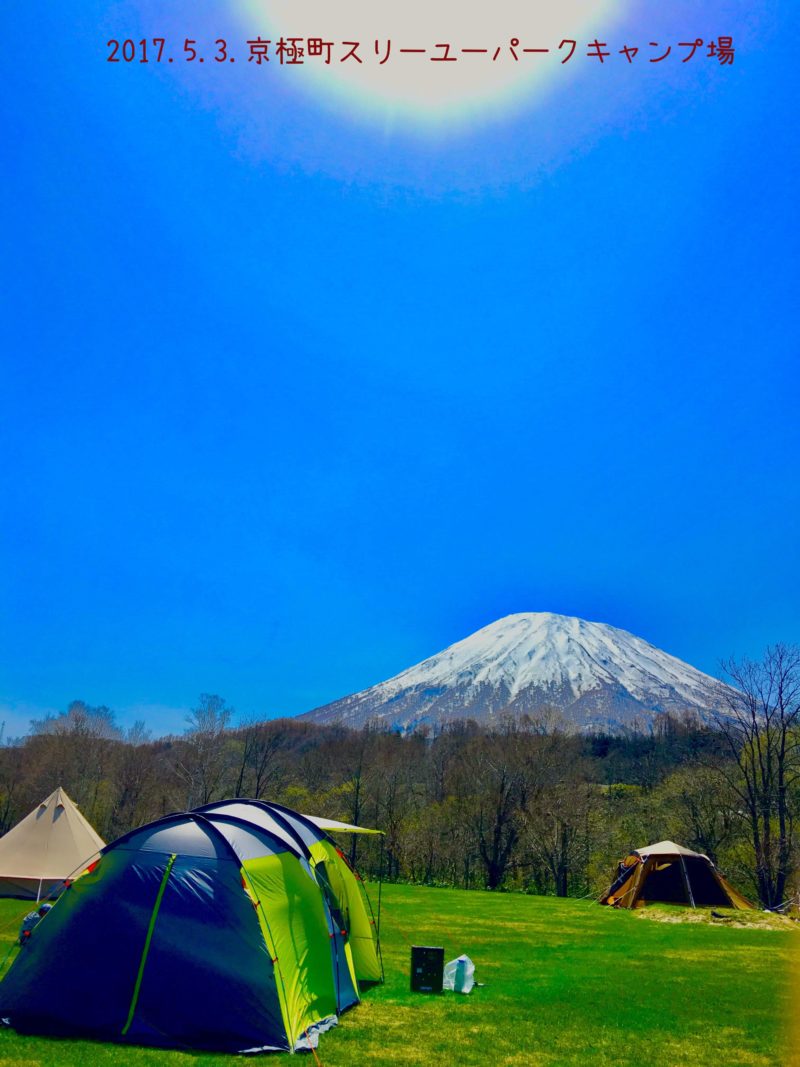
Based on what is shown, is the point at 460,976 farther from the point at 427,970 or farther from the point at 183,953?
the point at 183,953

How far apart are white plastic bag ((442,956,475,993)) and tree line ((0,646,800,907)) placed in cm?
2234

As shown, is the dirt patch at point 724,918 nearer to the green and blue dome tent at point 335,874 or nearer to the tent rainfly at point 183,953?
the green and blue dome tent at point 335,874

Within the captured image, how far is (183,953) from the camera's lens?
732 centimetres

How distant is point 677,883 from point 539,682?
11731 cm

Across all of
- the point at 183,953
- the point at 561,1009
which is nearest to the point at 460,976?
the point at 561,1009

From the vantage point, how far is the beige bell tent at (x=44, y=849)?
18.1m

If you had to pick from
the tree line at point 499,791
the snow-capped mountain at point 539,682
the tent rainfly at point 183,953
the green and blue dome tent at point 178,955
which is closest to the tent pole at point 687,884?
the tree line at point 499,791

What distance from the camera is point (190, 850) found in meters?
7.91

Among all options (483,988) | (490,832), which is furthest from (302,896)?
(490,832)

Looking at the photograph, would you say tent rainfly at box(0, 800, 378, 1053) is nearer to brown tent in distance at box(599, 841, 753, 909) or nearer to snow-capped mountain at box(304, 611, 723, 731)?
brown tent in distance at box(599, 841, 753, 909)

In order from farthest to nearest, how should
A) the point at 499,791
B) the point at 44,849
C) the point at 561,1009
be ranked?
the point at 499,791, the point at 44,849, the point at 561,1009

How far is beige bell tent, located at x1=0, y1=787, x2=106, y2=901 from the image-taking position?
59.5 ft

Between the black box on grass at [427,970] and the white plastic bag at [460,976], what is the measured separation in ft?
0.80

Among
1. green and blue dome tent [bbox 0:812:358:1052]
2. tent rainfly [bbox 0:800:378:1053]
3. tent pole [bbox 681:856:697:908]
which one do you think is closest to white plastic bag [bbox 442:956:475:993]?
tent rainfly [bbox 0:800:378:1053]
